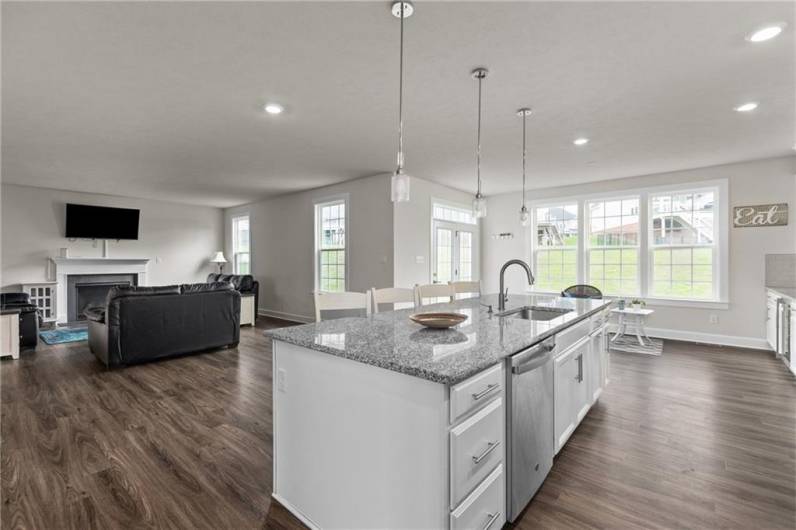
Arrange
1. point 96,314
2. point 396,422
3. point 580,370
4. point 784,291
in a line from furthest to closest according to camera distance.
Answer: point 784,291
point 96,314
point 580,370
point 396,422

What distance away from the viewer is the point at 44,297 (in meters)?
6.85

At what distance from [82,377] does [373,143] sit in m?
3.91

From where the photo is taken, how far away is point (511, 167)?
5273 millimetres

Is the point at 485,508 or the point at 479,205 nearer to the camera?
the point at 485,508

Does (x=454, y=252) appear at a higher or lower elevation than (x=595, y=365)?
higher

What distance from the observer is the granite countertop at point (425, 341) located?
1330 mm

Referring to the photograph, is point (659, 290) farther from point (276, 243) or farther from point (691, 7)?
point (276, 243)

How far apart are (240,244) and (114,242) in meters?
2.41

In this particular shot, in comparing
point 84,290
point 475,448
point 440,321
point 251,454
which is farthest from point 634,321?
point 84,290

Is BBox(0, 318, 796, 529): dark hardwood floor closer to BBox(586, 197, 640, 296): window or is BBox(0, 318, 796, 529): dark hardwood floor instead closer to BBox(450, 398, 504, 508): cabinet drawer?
BBox(450, 398, 504, 508): cabinet drawer

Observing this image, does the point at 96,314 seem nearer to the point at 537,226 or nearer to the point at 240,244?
the point at 240,244

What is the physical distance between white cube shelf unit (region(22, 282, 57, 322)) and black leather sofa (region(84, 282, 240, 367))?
11.1 ft

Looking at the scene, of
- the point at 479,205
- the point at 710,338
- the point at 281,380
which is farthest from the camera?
the point at 710,338

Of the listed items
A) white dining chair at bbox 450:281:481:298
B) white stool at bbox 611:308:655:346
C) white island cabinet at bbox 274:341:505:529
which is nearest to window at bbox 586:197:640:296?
white stool at bbox 611:308:655:346
